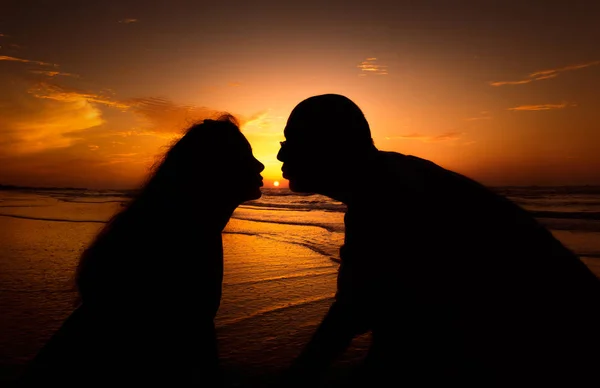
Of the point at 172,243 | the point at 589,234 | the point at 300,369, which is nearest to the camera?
the point at 300,369

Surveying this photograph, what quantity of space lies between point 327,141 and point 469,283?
0.87 meters

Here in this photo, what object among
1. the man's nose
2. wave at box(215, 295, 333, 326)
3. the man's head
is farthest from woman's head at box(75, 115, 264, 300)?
wave at box(215, 295, 333, 326)

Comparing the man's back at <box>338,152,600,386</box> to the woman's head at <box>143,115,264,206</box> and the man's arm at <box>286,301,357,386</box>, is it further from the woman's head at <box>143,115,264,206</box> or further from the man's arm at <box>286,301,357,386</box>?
the woman's head at <box>143,115,264,206</box>

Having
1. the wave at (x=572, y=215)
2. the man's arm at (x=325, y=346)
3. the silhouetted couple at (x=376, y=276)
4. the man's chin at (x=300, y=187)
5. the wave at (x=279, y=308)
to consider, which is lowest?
the wave at (x=572, y=215)

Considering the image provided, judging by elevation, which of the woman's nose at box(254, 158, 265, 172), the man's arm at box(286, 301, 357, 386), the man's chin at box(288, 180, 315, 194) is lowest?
the man's arm at box(286, 301, 357, 386)

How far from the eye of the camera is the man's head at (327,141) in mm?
1863

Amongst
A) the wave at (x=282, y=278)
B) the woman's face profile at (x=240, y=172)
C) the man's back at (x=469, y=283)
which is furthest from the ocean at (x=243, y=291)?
the woman's face profile at (x=240, y=172)

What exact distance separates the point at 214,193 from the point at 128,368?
1134 mm

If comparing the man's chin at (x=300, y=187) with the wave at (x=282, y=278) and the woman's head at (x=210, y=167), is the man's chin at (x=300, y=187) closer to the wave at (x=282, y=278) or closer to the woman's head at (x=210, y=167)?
the woman's head at (x=210, y=167)

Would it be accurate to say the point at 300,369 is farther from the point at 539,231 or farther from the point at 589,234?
the point at 589,234

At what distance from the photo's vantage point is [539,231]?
63.2 inches

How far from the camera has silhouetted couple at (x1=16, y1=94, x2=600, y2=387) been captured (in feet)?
4.96

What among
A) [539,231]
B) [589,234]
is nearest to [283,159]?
[539,231]

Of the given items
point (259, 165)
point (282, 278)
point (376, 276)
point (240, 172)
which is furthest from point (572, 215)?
point (376, 276)
